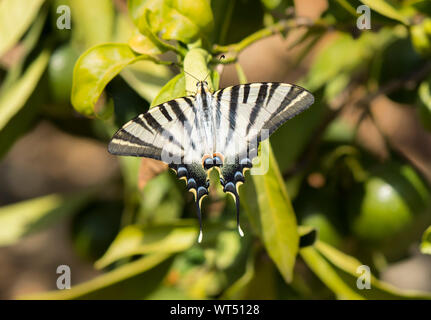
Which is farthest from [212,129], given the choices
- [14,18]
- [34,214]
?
[34,214]

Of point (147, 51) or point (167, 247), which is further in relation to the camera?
point (167, 247)

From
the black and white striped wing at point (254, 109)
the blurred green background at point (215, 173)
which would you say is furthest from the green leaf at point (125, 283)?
the black and white striped wing at point (254, 109)

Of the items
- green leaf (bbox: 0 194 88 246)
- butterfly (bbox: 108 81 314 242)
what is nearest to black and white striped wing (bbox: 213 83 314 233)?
butterfly (bbox: 108 81 314 242)

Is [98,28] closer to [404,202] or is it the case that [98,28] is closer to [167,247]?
[167,247]

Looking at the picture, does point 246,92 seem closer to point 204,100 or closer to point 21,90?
point 204,100

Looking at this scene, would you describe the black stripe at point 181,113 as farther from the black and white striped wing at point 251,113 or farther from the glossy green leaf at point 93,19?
the glossy green leaf at point 93,19

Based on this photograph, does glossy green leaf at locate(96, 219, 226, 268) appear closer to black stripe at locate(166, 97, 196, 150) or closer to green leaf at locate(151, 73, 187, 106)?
black stripe at locate(166, 97, 196, 150)
